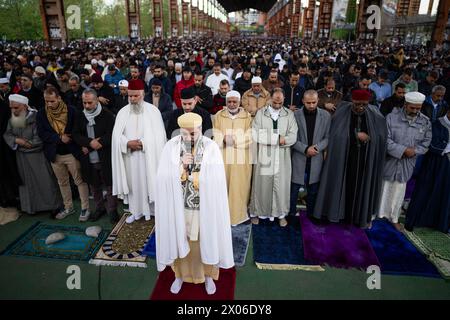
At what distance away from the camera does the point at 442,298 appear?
3.22 metres

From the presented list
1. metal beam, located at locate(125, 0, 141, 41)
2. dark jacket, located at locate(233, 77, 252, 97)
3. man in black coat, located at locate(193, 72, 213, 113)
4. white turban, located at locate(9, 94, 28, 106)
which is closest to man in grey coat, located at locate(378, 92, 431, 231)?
man in black coat, located at locate(193, 72, 213, 113)

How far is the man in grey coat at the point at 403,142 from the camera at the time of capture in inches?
155

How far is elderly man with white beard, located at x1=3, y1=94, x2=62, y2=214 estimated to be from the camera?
4301mm

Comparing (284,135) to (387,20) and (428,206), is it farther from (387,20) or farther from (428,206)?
(387,20)

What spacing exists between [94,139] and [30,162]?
1123 millimetres

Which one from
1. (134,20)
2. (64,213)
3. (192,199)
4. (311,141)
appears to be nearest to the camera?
(192,199)

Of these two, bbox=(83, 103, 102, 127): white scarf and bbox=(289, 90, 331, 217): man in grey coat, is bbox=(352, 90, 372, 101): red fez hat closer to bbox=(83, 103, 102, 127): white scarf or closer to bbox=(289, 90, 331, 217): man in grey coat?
bbox=(289, 90, 331, 217): man in grey coat

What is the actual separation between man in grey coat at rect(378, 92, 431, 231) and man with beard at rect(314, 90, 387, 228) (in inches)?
6.9

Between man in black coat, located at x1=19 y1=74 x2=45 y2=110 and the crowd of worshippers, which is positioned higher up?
man in black coat, located at x1=19 y1=74 x2=45 y2=110

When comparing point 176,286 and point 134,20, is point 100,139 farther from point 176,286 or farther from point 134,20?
point 134,20

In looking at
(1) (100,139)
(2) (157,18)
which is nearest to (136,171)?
(1) (100,139)

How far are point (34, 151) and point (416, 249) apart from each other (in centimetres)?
533

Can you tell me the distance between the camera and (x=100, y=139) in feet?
13.8

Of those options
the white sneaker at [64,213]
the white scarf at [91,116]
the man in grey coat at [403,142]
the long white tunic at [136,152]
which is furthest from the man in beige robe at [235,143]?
the white sneaker at [64,213]
